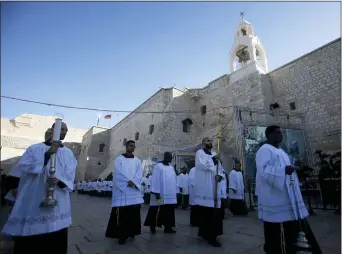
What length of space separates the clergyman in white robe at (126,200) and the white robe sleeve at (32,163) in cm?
189

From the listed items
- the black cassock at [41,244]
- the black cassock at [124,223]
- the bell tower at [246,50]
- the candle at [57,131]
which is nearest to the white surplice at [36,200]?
the black cassock at [41,244]

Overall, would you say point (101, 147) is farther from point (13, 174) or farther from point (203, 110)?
point (13, 174)

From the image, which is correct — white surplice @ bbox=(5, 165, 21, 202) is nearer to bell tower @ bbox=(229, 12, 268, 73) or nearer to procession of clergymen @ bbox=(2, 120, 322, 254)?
procession of clergymen @ bbox=(2, 120, 322, 254)

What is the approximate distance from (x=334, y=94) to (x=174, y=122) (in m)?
12.9

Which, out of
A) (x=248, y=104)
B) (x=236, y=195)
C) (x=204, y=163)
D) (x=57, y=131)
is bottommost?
(x=236, y=195)

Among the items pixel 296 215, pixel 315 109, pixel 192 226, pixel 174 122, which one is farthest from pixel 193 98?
pixel 296 215

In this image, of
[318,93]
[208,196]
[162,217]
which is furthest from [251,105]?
[208,196]

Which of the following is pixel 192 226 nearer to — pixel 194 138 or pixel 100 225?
pixel 100 225

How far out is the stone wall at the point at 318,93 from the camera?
1246 cm

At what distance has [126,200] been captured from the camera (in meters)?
A: 4.20

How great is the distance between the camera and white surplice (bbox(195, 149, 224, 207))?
394 centimetres

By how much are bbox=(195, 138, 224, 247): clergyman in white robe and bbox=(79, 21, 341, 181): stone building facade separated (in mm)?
5981

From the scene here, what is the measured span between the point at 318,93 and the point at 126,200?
1374cm

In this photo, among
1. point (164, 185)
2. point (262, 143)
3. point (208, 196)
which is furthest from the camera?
point (262, 143)
